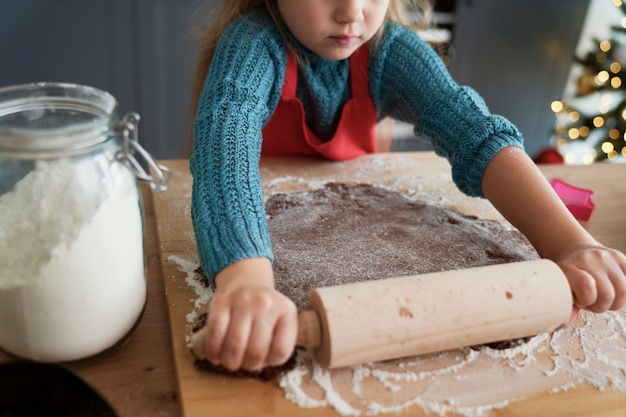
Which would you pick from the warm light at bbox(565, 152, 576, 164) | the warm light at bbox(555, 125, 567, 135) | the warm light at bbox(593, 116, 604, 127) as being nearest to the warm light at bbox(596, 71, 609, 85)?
the warm light at bbox(593, 116, 604, 127)

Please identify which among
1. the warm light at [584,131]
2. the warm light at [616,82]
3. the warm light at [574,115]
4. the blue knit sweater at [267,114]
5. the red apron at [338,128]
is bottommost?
the warm light at [584,131]

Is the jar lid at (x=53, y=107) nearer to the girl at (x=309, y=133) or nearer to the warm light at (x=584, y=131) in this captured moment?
the girl at (x=309, y=133)

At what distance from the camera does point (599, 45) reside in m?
2.14

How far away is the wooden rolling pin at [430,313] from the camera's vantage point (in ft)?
1.65

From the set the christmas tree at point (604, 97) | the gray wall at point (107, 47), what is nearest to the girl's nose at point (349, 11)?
the gray wall at point (107, 47)

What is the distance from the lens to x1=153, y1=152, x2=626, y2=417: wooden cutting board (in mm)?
494

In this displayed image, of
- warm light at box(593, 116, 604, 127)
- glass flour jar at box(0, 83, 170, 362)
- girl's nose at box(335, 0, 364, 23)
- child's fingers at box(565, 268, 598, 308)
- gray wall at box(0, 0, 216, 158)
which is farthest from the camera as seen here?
warm light at box(593, 116, 604, 127)

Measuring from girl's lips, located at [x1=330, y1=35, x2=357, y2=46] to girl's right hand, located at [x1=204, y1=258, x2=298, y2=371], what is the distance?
0.44 meters

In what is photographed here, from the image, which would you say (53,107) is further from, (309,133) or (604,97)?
(604,97)

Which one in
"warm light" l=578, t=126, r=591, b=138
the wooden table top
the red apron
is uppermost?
the red apron

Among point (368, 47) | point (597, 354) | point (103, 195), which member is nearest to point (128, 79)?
point (368, 47)

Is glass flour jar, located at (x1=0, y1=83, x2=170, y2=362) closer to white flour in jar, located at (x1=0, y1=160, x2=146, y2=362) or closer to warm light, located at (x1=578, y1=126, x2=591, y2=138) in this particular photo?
white flour in jar, located at (x1=0, y1=160, x2=146, y2=362)

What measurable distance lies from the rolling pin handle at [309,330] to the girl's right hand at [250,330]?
1 cm

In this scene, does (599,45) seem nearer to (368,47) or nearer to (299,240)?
(368,47)
